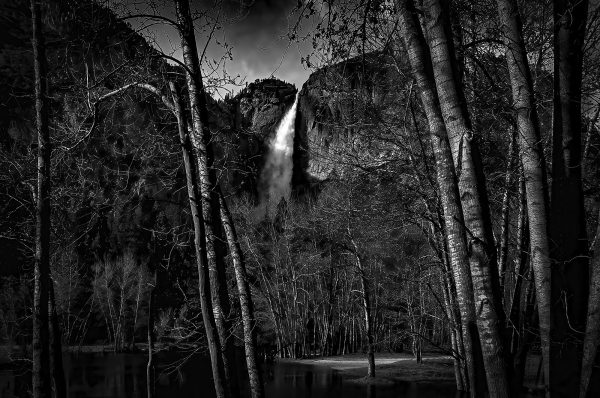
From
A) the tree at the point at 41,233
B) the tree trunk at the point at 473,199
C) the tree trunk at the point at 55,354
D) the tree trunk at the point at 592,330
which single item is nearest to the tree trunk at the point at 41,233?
the tree at the point at 41,233

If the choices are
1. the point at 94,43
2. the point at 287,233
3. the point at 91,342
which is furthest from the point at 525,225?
the point at 91,342

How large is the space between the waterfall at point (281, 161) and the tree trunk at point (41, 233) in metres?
67.5

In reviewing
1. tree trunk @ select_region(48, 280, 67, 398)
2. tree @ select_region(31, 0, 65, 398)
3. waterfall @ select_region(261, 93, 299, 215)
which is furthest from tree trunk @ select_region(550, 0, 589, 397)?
waterfall @ select_region(261, 93, 299, 215)

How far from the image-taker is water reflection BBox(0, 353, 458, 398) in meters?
23.2

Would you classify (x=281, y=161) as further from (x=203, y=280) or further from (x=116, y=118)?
(x=203, y=280)

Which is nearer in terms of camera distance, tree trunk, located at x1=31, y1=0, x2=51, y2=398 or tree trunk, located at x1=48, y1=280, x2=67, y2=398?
tree trunk, located at x1=31, y1=0, x2=51, y2=398

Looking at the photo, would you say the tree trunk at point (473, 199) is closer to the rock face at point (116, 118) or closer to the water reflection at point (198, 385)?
the rock face at point (116, 118)

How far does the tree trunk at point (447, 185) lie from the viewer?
383 centimetres

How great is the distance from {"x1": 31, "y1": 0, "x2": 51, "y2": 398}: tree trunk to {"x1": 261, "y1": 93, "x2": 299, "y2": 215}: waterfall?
67527 millimetres

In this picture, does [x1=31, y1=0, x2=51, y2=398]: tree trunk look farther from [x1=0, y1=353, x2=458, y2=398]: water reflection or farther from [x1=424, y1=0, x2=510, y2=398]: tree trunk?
[x1=0, y1=353, x2=458, y2=398]: water reflection

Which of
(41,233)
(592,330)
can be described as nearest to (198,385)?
(41,233)

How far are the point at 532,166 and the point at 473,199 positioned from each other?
44.0 inches

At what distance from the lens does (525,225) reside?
311 inches

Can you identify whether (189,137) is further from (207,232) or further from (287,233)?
(287,233)
